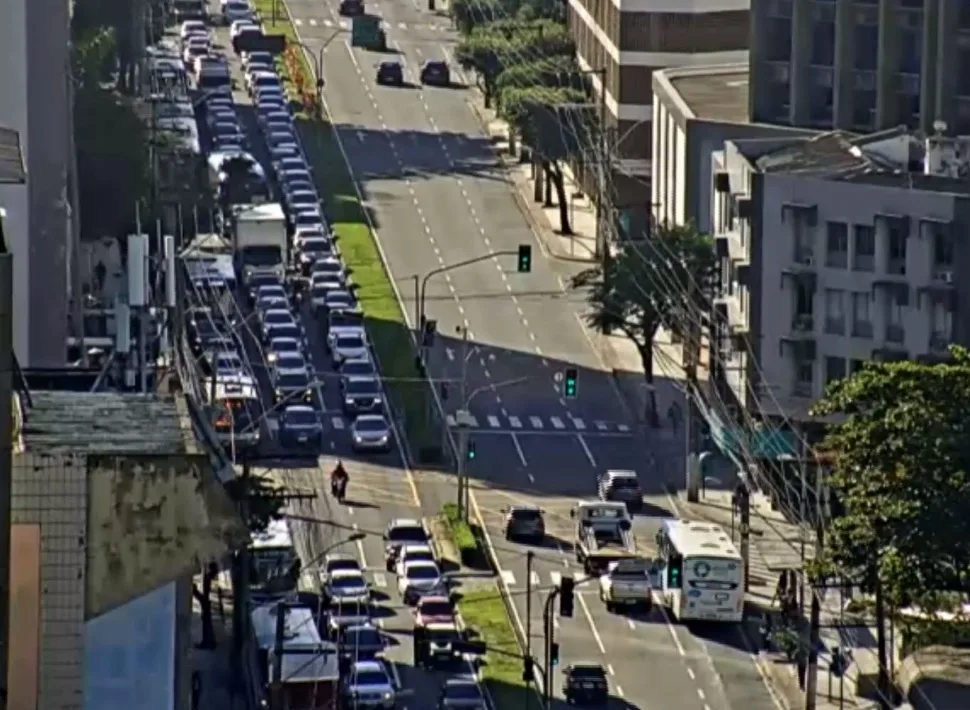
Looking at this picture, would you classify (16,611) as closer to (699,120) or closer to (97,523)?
(97,523)

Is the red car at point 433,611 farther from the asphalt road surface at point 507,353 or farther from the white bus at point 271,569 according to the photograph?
the white bus at point 271,569

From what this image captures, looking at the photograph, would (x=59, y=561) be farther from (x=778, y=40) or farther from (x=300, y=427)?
(x=778, y=40)

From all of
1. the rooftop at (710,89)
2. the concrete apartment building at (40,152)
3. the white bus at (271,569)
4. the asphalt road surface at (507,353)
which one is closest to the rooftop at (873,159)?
the rooftop at (710,89)

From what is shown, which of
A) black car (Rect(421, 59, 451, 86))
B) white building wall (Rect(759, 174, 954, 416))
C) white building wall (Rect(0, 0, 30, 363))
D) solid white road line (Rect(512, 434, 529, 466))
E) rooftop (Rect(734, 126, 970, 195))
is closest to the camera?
white building wall (Rect(0, 0, 30, 363))

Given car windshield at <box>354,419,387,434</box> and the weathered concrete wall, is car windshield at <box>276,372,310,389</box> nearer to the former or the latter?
car windshield at <box>354,419,387,434</box>

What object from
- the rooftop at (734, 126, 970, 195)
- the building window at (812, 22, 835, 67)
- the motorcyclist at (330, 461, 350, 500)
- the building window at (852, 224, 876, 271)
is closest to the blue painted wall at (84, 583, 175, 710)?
the rooftop at (734, 126, 970, 195)

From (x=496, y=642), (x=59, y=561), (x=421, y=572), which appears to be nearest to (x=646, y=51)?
(x=421, y=572)

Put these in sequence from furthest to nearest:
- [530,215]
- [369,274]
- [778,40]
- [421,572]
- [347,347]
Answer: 1. [530,215]
2. [369,274]
3. [778,40]
4. [347,347]
5. [421,572]
